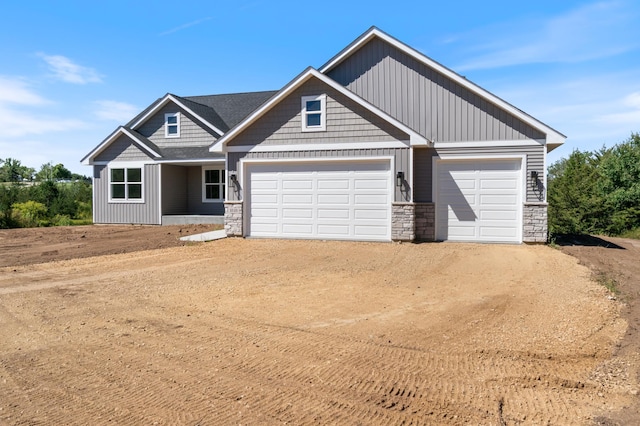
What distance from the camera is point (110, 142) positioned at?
21141 mm

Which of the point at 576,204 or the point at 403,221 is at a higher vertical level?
the point at 576,204

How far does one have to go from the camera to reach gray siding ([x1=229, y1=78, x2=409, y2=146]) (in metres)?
14.0

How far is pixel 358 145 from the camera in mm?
14148

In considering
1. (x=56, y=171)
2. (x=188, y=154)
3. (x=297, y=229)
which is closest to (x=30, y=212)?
(x=188, y=154)

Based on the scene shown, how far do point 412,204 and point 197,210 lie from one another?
12246 millimetres

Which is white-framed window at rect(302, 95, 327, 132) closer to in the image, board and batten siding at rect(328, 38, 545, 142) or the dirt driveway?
board and batten siding at rect(328, 38, 545, 142)

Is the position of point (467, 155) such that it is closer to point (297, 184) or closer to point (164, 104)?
point (297, 184)

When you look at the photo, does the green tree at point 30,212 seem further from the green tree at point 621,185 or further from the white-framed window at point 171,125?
the green tree at point 621,185

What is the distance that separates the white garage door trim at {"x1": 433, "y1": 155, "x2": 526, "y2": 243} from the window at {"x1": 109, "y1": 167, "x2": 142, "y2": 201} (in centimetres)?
1396

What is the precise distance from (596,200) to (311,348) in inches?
Result: 983

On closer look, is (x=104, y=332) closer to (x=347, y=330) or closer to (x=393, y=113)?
(x=347, y=330)

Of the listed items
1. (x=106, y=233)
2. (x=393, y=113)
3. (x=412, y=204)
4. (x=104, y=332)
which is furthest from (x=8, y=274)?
(x=393, y=113)

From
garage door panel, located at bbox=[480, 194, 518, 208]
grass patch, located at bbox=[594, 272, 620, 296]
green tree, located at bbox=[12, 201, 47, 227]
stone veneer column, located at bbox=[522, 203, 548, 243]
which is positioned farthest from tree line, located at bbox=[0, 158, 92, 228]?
grass patch, located at bbox=[594, 272, 620, 296]

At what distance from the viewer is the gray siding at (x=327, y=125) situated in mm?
14023
